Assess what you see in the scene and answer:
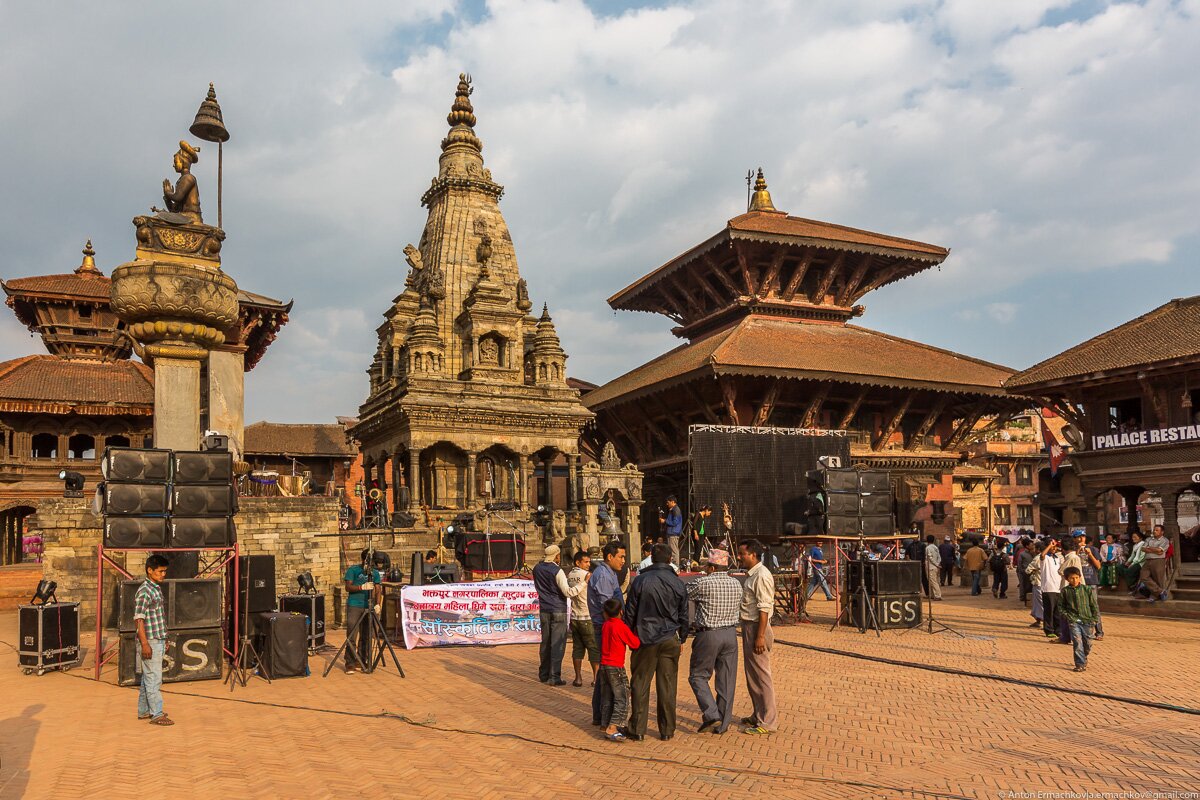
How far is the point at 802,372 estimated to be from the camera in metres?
28.2

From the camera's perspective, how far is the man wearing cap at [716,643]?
8.36 m

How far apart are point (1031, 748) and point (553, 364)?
26.2 m

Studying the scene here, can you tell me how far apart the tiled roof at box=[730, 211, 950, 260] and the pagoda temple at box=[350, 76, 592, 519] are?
29.5ft

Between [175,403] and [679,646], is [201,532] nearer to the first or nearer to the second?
[175,403]

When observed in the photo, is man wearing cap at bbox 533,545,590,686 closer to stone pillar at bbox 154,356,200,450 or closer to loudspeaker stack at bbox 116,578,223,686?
loudspeaker stack at bbox 116,578,223,686

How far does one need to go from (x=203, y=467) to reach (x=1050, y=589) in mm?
13719

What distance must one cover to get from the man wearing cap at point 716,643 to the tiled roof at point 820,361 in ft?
63.2

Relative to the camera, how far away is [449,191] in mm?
36062

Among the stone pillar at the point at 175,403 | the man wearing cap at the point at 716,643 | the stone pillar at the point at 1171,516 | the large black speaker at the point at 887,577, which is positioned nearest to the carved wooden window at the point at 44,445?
the stone pillar at the point at 175,403

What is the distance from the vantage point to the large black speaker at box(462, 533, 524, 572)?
19.5m

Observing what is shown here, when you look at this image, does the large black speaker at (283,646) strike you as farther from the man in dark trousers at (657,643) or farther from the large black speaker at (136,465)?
the man in dark trousers at (657,643)

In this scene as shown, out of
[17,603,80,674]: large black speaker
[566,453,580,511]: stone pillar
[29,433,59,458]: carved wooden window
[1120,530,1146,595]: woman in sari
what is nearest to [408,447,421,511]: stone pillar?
[566,453,580,511]: stone pillar

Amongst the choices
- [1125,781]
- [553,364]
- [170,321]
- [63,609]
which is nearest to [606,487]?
[553,364]

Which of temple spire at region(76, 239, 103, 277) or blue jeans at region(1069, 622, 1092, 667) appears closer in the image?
blue jeans at region(1069, 622, 1092, 667)
